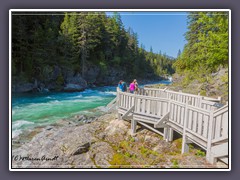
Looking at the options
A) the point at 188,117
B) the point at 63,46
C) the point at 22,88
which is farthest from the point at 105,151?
the point at 63,46

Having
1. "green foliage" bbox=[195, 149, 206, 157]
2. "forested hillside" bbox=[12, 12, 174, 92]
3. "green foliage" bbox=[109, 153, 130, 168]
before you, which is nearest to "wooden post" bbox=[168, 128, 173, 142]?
"green foliage" bbox=[195, 149, 206, 157]

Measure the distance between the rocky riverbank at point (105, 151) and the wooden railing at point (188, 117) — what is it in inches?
11.3

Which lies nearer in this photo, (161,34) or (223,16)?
(223,16)

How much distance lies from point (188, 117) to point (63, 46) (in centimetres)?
476

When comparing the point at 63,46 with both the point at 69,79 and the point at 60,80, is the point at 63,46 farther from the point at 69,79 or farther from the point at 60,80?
the point at 60,80

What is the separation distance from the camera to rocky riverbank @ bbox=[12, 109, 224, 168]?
3.45 m

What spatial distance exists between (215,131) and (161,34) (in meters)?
2.59

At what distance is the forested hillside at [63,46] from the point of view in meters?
3.87

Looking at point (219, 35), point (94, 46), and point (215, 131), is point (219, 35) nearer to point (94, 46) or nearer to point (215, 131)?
point (215, 131)

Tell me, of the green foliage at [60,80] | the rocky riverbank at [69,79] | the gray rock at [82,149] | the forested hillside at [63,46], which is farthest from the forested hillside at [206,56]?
the green foliage at [60,80]

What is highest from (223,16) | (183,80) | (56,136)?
(223,16)
